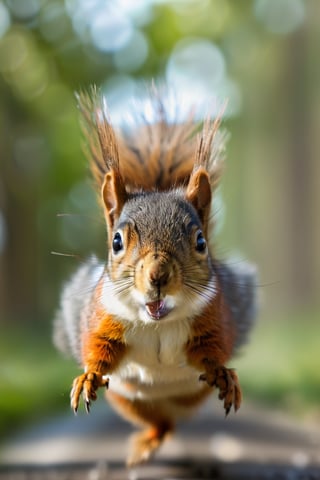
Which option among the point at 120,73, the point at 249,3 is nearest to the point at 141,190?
the point at 120,73

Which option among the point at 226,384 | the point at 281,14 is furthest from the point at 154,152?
the point at 281,14

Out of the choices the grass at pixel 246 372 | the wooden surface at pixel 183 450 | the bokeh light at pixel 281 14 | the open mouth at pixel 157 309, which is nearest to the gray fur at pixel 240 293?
the grass at pixel 246 372

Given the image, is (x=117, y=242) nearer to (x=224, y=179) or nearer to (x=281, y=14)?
(x=224, y=179)

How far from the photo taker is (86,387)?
1287 mm

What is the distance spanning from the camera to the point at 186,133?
183 centimetres

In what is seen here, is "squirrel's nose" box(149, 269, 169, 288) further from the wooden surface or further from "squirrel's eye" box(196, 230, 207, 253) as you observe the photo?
the wooden surface

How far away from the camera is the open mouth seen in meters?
1.23

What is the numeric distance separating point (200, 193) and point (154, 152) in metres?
0.41

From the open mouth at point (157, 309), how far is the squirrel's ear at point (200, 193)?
1.02 feet

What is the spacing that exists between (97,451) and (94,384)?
1.39 meters

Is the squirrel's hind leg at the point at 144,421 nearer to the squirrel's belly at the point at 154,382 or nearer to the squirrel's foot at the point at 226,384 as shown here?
the squirrel's belly at the point at 154,382

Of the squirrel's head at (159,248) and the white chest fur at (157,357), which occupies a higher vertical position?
the squirrel's head at (159,248)

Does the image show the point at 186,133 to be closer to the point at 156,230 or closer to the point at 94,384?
the point at 156,230

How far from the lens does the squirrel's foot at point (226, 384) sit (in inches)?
50.6
